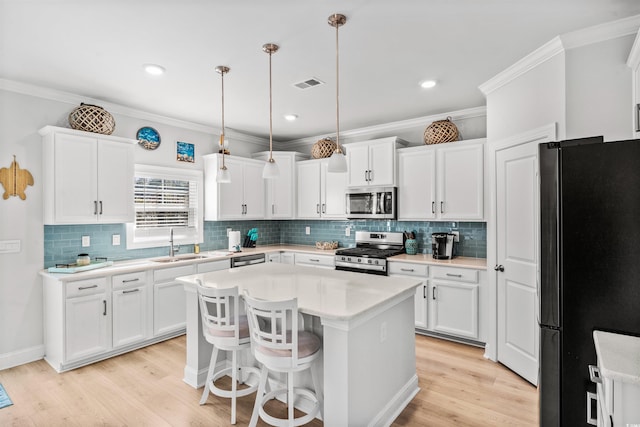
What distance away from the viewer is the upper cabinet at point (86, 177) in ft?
10.5

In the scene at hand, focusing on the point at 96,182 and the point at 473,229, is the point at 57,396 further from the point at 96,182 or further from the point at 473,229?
the point at 473,229

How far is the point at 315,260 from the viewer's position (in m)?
4.79

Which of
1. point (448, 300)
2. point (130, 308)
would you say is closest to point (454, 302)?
point (448, 300)

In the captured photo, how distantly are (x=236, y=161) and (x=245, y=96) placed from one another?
1.44 m

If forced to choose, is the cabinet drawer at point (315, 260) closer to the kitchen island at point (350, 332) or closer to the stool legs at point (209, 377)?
the kitchen island at point (350, 332)

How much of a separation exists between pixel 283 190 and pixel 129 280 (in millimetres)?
2549

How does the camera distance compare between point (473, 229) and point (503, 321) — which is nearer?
point (503, 321)

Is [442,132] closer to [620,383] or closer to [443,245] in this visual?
[443,245]

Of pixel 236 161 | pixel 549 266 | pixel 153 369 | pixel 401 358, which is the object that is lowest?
pixel 153 369

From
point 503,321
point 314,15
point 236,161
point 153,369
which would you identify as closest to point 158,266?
point 153,369

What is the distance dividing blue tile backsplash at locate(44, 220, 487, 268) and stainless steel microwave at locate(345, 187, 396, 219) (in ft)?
1.22

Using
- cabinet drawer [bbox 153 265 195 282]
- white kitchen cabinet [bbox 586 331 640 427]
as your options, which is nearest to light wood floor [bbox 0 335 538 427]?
cabinet drawer [bbox 153 265 195 282]

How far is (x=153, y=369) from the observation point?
10.2ft

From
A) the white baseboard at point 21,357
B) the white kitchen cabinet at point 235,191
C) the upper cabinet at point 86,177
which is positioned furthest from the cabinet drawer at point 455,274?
the white baseboard at point 21,357
